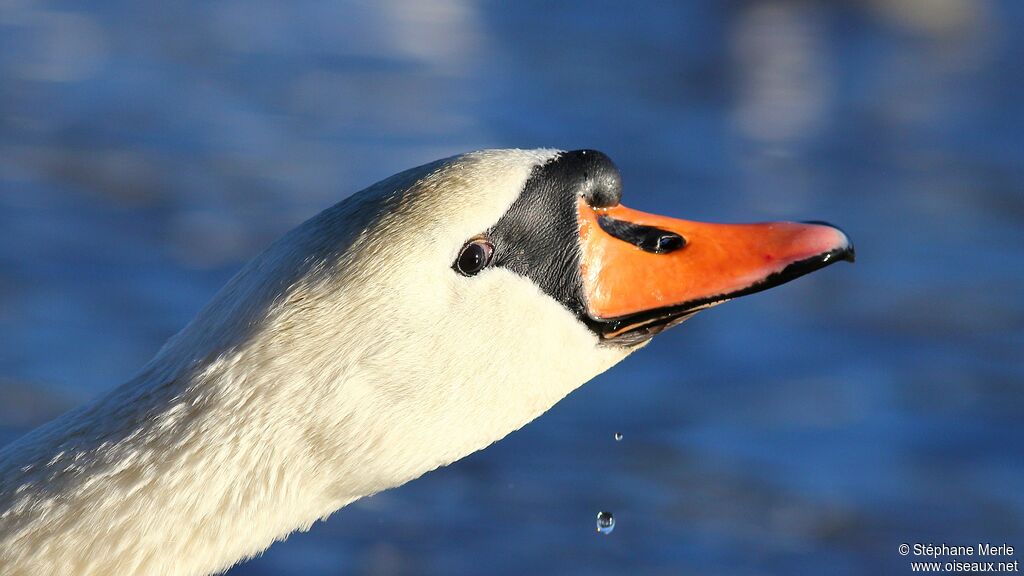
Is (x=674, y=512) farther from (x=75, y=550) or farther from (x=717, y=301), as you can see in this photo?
(x=75, y=550)

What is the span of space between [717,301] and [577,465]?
341 cm

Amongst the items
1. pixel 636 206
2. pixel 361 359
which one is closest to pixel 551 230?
pixel 361 359

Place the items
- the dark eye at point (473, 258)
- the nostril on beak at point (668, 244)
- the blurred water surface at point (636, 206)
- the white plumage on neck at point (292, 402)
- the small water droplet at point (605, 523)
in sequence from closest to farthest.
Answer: the white plumage on neck at point (292, 402), the dark eye at point (473, 258), the nostril on beak at point (668, 244), the small water droplet at point (605, 523), the blurred water surface at point (636, 206)

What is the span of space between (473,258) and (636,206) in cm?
539

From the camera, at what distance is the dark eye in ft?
14.5

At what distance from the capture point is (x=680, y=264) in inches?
184

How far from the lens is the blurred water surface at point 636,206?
299 inches

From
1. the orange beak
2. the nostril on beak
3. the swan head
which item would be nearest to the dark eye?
the swan head

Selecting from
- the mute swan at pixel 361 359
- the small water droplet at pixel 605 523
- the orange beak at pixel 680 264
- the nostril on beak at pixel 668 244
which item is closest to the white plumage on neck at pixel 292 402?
the mute swan at pixel 361 359

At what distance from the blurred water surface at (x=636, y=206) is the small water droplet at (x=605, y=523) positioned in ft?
0.31

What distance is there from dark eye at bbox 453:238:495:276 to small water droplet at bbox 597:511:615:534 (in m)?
3.10

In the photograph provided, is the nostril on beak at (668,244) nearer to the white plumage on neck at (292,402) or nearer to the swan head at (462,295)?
the swan head at (462,295)

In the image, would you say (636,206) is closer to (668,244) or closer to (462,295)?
(668,244)

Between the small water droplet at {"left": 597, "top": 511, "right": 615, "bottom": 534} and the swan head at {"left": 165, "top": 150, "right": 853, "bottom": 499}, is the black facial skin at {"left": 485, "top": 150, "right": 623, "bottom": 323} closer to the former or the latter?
the swan head at {"left": 165, "top": 150, "right": 853, "bottom": 499}
